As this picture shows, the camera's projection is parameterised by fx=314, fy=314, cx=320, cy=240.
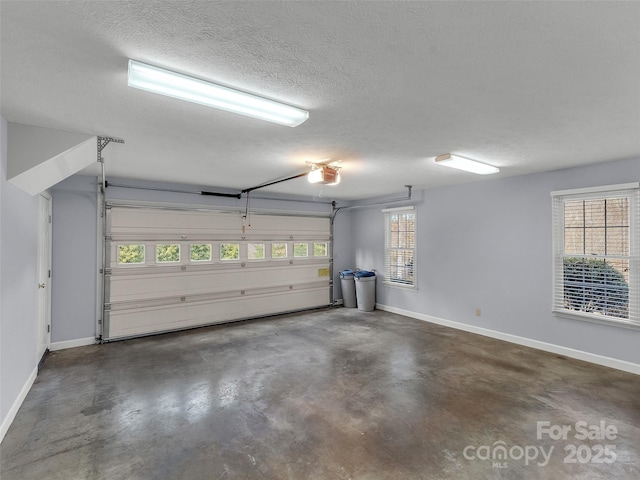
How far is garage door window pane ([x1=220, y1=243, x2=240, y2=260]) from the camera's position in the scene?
5.88 metres

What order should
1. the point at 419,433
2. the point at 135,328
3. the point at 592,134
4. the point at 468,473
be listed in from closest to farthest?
the point at 468,473, the point at 419,433, the point at 592,134, the point at 135,328

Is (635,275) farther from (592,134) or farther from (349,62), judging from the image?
(349,62)

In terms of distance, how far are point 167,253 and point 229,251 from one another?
1078mm

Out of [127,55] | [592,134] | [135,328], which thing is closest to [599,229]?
[592,134]

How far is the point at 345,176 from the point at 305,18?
135 inches

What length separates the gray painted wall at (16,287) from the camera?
246cm

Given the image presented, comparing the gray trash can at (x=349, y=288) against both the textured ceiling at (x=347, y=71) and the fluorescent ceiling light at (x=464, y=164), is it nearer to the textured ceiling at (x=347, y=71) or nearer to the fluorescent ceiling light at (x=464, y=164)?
the fluorescent ceiling light at (x=464, y=164)

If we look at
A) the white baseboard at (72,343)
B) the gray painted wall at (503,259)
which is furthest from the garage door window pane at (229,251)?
the gray painted wall at (503,259)

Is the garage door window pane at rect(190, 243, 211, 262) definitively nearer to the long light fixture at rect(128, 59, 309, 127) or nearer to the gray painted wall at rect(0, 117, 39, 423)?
the gray painted wall at rect(0, 117, 39, 423)

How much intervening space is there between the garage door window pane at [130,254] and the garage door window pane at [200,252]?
0.78m

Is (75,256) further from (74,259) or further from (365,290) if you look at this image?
(365,290)

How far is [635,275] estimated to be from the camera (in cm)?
364

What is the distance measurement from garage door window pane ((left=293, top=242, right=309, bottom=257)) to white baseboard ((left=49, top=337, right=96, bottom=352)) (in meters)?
3.78

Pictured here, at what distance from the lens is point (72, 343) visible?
4.51 m
